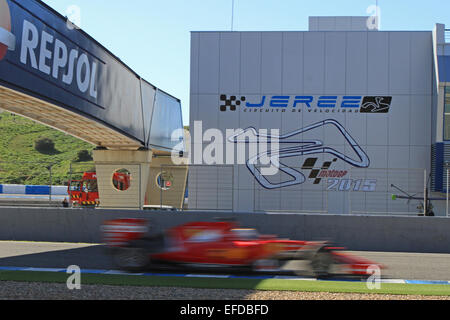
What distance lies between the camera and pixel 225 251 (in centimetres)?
1033

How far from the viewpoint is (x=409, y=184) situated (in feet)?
62.0

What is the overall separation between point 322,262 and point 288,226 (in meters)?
5.96

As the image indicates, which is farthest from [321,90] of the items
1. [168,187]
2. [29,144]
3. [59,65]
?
[29,144]

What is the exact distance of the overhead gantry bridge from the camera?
14.1 meters

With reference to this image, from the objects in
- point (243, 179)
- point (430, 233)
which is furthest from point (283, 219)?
point (243, 179)

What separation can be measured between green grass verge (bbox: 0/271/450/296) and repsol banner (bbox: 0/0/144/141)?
5876 millimetres

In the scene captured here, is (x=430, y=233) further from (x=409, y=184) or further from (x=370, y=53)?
(x=370, y=53)

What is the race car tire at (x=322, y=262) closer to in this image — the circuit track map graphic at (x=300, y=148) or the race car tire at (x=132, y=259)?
the race car tire at (x=132, y=259)

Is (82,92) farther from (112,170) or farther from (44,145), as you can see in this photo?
(44,145)

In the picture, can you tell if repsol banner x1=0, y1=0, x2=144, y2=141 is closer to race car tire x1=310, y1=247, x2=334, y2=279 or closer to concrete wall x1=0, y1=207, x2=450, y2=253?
concrete wall x1=0, y1=207, x2=450, y2=253

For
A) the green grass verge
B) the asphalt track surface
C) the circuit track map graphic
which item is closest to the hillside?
the circuit track map graphic

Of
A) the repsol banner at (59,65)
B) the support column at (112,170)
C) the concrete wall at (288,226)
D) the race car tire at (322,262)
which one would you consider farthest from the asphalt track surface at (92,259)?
the support column at (112,170)

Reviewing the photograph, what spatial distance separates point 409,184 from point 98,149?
50.8ft

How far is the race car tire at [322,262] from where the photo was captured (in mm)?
10141
